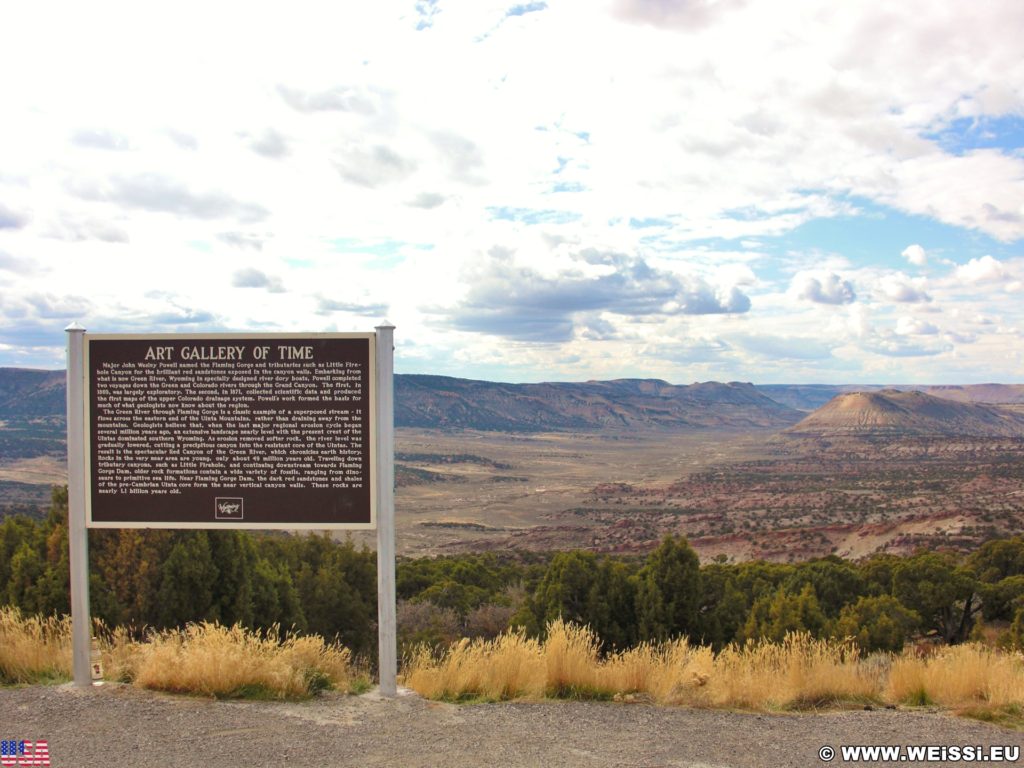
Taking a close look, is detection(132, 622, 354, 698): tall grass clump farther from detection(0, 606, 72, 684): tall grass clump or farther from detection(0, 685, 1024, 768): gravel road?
detection(0, 606, 72, 684): tall grass clump

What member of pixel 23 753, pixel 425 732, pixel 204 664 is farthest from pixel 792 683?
pixel 23 753

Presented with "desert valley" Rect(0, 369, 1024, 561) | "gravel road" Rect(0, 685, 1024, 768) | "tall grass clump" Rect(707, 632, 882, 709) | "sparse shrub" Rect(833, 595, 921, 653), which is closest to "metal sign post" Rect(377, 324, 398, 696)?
"gravel road" Rect(0, 685, 1024, 768)

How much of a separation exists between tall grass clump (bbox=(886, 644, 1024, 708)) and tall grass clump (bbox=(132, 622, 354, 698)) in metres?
4.42

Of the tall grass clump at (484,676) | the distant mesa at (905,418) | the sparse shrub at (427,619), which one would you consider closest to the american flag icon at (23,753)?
the tall grass clump at (484,676)

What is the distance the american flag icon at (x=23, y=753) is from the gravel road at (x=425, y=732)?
0.08 m

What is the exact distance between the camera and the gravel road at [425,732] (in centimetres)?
507

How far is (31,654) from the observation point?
6941 mm

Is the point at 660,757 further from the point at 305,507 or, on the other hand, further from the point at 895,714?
the point at 305,507

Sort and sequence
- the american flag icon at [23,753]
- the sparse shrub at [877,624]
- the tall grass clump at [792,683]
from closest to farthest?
the american flag icon at [23,753]
the tall grass clump at [792,683]
the sparse shrub at [877,624]

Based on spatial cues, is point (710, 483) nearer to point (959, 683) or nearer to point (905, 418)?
point (959, 683)

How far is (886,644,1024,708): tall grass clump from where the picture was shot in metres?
6.04

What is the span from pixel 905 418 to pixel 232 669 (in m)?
189

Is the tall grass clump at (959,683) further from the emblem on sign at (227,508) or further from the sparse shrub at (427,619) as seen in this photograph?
the sparse shrub at (427,619)

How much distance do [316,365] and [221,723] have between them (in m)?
2.72
